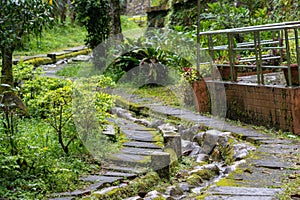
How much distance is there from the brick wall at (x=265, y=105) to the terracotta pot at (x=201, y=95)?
37cm

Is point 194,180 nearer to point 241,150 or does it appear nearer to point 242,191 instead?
point 241,150

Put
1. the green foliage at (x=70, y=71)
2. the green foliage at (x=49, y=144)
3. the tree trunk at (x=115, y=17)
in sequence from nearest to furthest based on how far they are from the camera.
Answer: the green foliage at (x=49, y=144) → the green foliage at (x=70, y=71) → the tree trunk at (x=115, y=17)

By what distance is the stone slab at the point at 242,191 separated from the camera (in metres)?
4.57

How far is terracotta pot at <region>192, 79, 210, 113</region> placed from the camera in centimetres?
875

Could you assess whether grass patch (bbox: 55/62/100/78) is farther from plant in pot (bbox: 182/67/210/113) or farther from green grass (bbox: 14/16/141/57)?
plant in pot (bbox: 182/67/210/113)

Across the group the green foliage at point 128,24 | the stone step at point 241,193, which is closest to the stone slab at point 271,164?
the stone step at point 241,193

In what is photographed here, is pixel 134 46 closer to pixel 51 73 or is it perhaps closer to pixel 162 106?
pixel 51 73

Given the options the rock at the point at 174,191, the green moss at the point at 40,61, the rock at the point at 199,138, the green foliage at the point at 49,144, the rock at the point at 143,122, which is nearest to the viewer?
the green foliage at the point at 49,144

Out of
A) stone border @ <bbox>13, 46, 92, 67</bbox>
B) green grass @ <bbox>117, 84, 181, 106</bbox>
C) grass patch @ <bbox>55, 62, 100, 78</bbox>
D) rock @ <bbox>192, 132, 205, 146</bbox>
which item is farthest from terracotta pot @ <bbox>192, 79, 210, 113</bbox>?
stone border @ <bbox>13, 46, 92, 67</bbox>

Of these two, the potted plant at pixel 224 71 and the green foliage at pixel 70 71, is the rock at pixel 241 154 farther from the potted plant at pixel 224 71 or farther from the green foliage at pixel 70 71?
the green foliage at pixel 70 71

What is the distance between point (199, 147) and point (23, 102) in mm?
3269

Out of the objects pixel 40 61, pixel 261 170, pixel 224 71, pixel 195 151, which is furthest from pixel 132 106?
pixel 40 61

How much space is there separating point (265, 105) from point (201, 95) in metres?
1.53

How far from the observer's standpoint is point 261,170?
17.5ft
